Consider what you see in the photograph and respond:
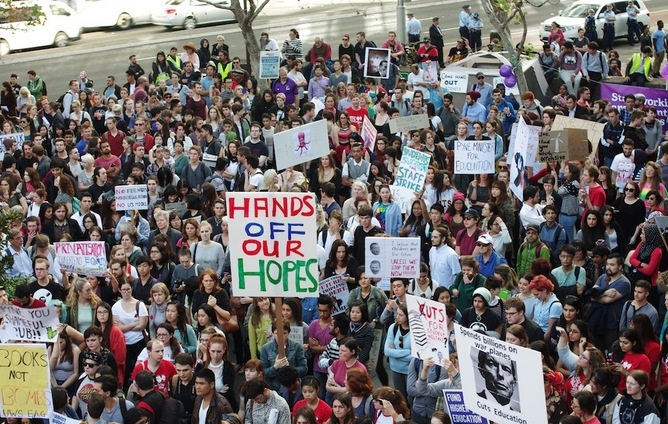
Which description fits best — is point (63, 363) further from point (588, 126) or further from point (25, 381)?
point (588, 126)

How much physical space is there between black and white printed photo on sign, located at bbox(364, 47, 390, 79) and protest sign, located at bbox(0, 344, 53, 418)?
47.0 feet

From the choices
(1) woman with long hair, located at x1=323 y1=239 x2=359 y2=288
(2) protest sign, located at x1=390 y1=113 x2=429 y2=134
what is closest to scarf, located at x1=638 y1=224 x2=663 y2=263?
(1) woman with long hair, located at x1=323 y1=239 x2=359 y2=288

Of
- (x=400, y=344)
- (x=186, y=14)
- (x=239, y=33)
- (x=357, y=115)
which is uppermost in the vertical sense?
(x=186, y=14)

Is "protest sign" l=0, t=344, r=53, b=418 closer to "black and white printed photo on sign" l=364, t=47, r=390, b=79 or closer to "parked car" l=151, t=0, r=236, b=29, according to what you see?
"black and white printed photo on sign" l=364, t=47, r=390, b=79

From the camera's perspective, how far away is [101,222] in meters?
16.2

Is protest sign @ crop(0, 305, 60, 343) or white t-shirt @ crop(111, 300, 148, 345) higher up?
protest sign @ crop(0, 305, 60, 343)

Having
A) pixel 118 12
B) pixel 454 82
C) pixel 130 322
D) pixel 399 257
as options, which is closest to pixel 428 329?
pixel 399 257

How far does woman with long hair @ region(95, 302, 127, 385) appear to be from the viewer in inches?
484

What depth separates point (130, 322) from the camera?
12805mm

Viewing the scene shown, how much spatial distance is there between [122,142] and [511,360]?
1146cm

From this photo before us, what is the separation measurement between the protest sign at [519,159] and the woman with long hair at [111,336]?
564 cm

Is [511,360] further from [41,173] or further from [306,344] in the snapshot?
[41,173]

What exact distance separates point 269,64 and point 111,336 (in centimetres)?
1223

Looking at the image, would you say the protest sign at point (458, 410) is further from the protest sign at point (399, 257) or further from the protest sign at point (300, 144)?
the protest sign at point (300, 144)
